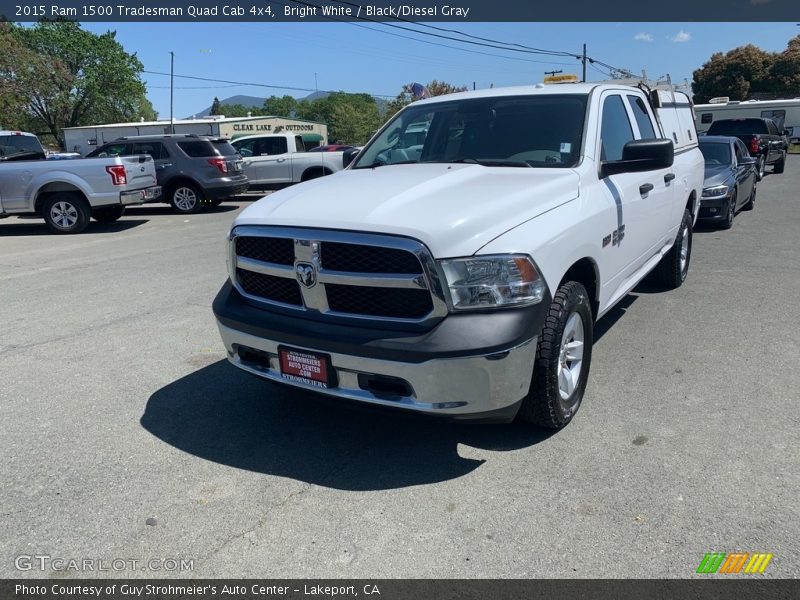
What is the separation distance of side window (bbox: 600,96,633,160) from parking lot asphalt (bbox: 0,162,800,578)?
1.53 metres

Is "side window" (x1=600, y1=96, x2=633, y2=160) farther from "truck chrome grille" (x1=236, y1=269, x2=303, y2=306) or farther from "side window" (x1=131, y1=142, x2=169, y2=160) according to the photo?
"side window" (x1=131, y1=142, x2=169, y2=160)

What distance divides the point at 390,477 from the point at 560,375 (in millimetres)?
1088

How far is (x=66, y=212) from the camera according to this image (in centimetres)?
1228

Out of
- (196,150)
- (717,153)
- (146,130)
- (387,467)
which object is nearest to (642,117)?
(387,467)

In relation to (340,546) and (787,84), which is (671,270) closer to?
(340,546)

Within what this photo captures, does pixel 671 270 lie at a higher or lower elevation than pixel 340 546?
higher

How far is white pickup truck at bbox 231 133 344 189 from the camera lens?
18594 millimetres

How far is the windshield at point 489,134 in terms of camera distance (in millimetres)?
4238

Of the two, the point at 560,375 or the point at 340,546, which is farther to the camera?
the point at 560,375

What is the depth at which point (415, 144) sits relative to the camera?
4844 millimetres

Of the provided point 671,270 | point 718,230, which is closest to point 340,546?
point 671,270

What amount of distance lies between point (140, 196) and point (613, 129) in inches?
408

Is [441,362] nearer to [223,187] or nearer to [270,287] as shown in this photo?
[270,287]

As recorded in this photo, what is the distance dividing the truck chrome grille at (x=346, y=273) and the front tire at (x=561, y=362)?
664mm
